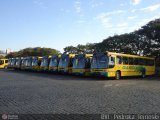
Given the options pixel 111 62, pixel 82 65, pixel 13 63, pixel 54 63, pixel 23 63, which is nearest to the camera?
pixel 111 62

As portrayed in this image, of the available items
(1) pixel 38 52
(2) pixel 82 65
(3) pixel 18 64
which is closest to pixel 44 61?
(2) pixel 82 65

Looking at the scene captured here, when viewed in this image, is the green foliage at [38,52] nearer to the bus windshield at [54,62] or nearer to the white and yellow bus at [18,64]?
the white and yellow bus at [18,64]

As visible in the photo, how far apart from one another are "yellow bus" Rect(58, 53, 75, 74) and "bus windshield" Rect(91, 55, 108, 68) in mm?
5874

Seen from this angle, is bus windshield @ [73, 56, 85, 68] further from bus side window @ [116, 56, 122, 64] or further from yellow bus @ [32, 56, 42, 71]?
yellow bus @ [32, 56, 42, 71]

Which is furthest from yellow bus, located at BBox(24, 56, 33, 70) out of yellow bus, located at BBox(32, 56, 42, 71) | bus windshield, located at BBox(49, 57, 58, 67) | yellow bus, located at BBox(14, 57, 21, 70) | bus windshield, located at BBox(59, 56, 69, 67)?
bus windshield, located at BBox(59, 56, 69, 67)

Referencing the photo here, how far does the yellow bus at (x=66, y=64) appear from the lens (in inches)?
1257

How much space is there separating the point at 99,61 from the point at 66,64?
7283mm

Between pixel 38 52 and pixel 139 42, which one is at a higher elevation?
pixel 139 42

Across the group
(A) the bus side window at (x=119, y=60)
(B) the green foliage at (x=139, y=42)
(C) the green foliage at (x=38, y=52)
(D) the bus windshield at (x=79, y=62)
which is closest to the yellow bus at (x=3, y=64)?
(B) the green foliage at (x=139, y=42)

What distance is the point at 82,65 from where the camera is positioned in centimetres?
2877

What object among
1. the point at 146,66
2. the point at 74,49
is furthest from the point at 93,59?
the point at 74,49

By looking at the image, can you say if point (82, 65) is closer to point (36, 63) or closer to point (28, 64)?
point (36, 63)

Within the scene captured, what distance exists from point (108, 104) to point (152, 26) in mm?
36535

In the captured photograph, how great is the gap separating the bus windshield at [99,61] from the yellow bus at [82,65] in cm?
216
